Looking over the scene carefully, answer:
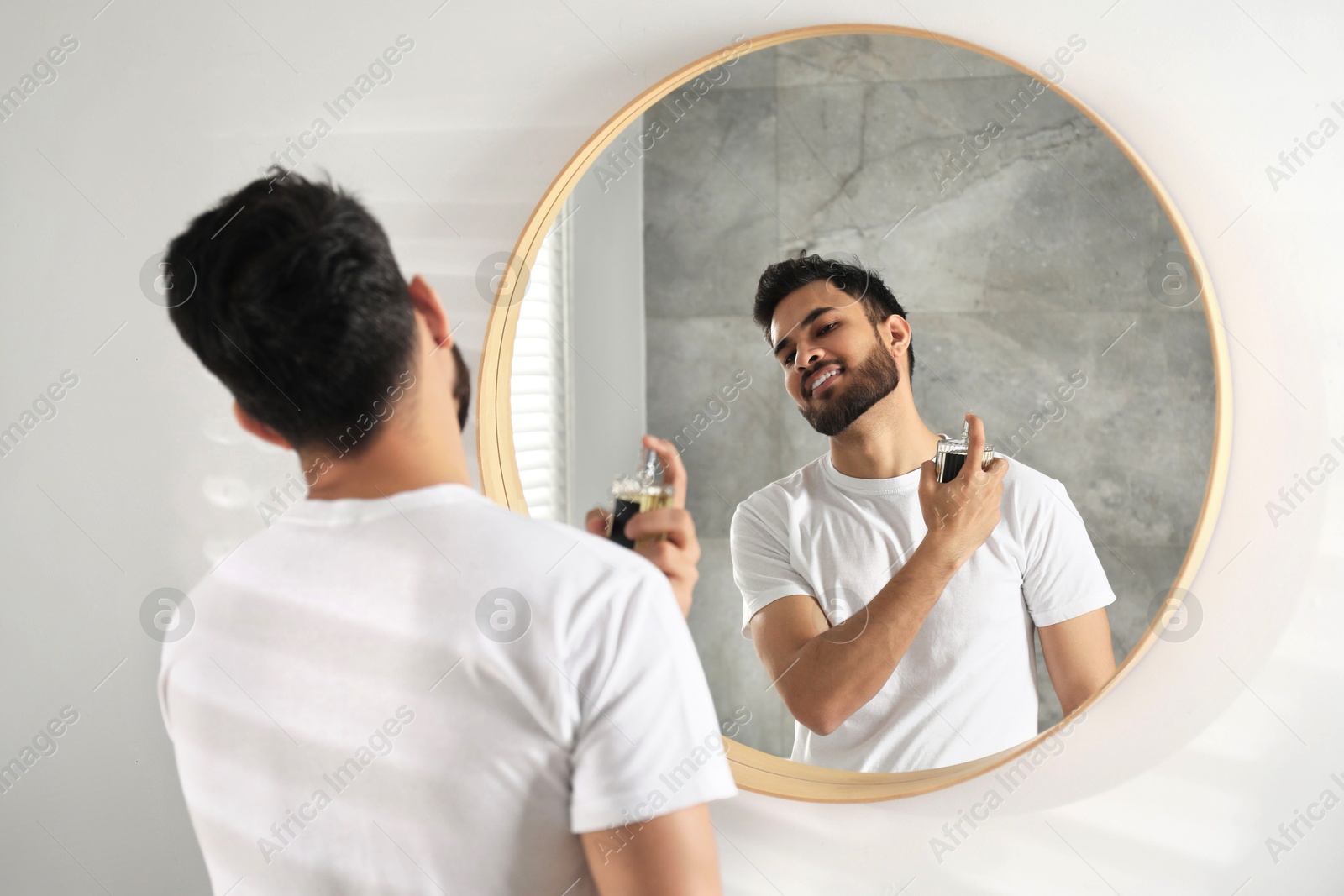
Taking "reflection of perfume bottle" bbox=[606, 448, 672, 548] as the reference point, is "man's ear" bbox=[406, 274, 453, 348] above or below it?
above

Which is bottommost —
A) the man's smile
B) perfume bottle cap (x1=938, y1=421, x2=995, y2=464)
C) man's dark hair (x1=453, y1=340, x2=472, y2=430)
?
perfume bottle cap (x1=938, y1=421, x2=995, y2=464)

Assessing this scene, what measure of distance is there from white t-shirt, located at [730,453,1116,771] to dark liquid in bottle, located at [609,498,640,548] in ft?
0.32

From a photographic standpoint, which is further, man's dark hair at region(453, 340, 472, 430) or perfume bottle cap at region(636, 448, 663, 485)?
perfume bottle cap at region(636, 448, 663, 485)

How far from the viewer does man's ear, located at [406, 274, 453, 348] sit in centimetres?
73

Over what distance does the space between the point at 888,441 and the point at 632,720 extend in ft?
1.20

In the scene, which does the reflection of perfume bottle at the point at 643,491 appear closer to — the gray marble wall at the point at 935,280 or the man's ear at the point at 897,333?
the gray marble wall at the point at 935,280

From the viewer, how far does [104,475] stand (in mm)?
1101

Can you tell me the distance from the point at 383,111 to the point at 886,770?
33.5 inches

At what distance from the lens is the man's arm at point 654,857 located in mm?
617

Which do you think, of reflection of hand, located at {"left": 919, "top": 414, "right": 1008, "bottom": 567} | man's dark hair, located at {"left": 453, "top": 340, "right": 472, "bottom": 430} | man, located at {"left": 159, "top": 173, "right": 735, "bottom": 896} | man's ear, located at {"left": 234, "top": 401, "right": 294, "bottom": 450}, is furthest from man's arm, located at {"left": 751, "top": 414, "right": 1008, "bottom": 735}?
man's ear, located at {"left": 234, "top": 401, "right": 294, "bottom": 450}

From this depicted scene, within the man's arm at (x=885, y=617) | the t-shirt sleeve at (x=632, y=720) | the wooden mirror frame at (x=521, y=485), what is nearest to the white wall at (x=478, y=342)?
the wooden mirror frame at (x=521, y=485)

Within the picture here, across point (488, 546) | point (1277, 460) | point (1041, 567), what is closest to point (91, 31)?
point (488, 546)

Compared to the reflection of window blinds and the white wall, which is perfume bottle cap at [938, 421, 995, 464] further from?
the reflection of window blinds

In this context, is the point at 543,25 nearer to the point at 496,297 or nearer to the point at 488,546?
the point at 496,297
